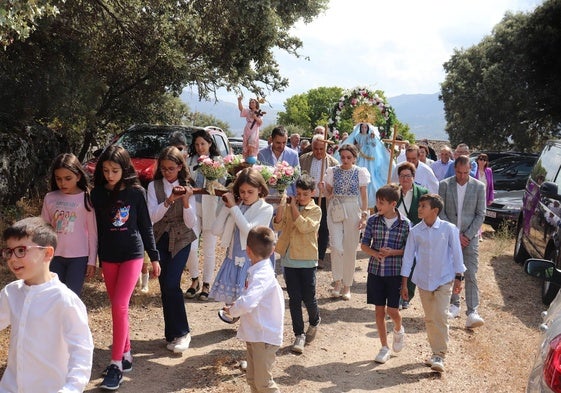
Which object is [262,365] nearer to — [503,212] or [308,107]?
[503,212]

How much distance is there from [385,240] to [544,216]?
406cm

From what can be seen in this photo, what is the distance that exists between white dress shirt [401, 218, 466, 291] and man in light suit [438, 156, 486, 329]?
1.28 metres

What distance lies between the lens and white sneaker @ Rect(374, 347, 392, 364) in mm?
6105

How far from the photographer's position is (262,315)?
14.8 ft

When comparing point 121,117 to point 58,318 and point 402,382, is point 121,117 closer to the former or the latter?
point 402,382

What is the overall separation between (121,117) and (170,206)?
1161cm

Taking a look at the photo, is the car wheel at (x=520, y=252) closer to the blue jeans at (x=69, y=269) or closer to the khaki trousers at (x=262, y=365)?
the khaki trousers at (x=262, y=365)

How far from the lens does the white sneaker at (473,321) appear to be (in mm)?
7287

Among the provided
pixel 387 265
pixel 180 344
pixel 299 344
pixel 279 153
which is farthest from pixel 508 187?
pixel 180 344

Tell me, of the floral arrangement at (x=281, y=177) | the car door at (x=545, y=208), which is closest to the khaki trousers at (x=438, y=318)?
the floral arrangement at (x=281, y=177)

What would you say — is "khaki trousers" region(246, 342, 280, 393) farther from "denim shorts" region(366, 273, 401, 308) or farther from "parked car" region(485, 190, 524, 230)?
"parked car" region(485, 190, 524, 230)

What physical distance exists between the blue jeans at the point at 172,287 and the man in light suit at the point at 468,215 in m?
3.33

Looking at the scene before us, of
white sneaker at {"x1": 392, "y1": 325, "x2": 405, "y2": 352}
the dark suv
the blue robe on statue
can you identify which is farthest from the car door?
white sneaker at {"x1": 392, "y1": 325, "x2": 405, "y2": 352}

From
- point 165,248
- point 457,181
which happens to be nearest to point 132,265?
point 165,248
